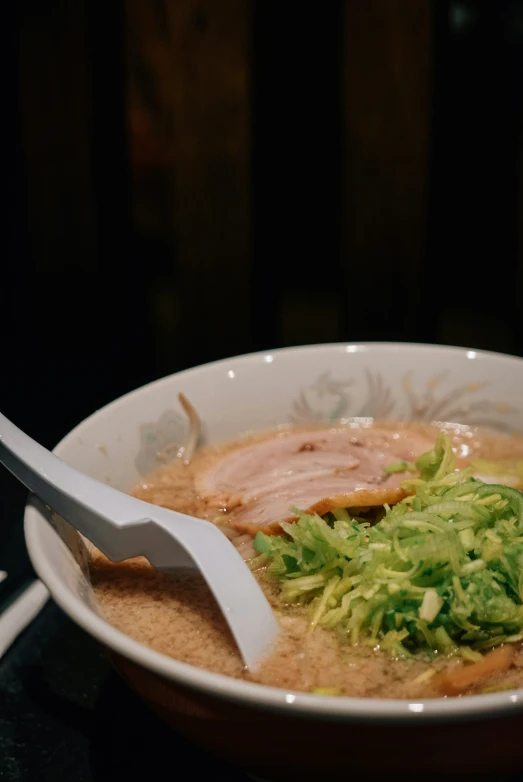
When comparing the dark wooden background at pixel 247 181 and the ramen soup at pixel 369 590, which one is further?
the dark wooden background at pixel 247 181

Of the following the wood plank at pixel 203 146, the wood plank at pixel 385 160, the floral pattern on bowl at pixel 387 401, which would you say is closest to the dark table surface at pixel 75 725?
the floral pattern on bowl at pixel 387 401

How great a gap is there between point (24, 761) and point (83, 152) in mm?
2108

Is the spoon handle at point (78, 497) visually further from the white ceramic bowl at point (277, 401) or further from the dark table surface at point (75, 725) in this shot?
the dark table surface at point (75, 725)

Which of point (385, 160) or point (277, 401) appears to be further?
point (385, 160)

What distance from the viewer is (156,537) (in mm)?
777

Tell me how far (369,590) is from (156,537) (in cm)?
22

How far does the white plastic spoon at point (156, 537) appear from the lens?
2.48ft

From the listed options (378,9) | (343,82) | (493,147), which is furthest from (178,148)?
(493,147)

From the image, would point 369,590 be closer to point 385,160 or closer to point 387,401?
point 387,401

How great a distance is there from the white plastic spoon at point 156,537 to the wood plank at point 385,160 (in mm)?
1613

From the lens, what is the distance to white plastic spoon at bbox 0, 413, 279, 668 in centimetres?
75

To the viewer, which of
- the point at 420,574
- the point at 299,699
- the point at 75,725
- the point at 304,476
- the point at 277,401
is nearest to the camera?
the point at 299,699

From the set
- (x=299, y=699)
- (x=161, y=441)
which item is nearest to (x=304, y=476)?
(x=161, y=441)

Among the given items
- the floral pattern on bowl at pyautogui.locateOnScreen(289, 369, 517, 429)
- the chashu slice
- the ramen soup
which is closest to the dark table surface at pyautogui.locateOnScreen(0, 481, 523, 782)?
the ramen soup
